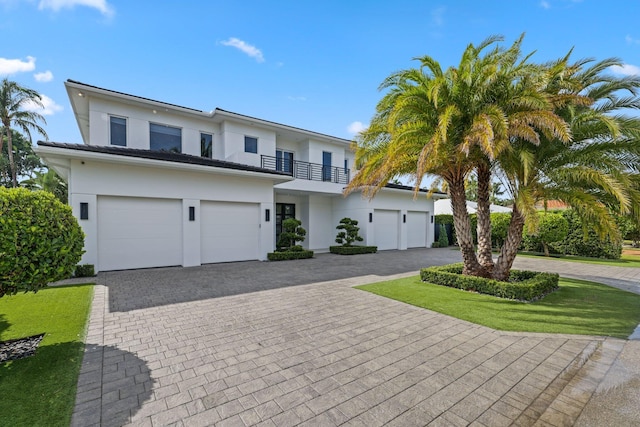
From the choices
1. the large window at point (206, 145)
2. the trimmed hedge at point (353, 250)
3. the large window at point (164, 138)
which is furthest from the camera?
the trimmed hedge at point (353, 250)

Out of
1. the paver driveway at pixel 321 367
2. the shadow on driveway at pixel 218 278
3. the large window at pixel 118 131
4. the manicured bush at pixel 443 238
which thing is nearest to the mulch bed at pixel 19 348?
the paver driveway at pixel 321 367

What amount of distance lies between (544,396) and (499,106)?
653 cm

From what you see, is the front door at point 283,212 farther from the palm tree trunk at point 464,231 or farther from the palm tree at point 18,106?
the palm tree at point 18,106

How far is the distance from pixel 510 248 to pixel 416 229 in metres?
13.3

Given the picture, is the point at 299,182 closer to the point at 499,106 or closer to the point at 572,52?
the point at 499,106

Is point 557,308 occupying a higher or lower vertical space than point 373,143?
lower

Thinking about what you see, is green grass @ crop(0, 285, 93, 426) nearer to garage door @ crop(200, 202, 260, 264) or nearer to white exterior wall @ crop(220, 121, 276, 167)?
garage door @ crop(200, 202, 260, 264)

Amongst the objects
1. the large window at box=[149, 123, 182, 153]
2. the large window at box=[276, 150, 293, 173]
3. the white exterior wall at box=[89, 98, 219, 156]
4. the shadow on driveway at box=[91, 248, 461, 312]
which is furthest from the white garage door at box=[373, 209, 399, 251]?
the large window at box=[149, 123, 182, 153]

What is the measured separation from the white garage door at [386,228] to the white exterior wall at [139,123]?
36.2ft

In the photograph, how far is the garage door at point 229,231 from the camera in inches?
492

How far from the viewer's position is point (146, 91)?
45.2ft

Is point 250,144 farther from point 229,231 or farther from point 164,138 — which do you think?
point 229,231

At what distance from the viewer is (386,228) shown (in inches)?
763

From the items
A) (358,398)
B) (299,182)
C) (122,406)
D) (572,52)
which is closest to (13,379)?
(122,406)
